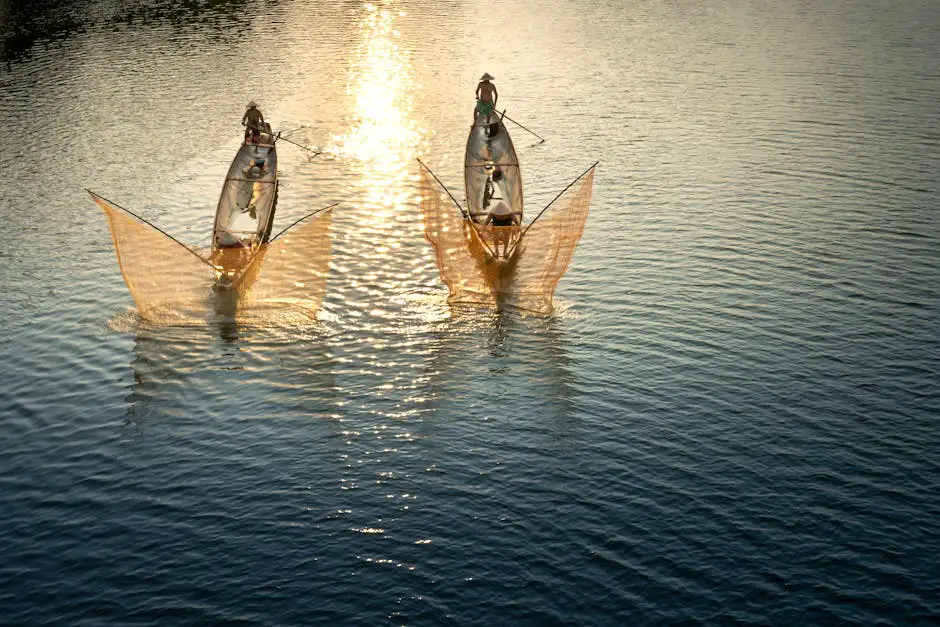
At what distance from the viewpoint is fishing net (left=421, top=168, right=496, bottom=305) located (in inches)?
2083

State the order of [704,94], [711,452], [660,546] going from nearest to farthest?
1. [660,546]
2. [711,452]
3. [704,94]

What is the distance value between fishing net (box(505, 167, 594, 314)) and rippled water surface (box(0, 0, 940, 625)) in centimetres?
210

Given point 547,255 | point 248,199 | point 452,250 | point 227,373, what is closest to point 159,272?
point 227,373

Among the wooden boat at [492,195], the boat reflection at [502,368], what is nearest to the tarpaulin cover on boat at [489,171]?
the wooden boat at [492,195]

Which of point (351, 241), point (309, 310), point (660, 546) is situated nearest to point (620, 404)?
point (660, 546)

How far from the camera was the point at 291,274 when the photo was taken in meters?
51.8

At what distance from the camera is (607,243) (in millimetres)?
61625

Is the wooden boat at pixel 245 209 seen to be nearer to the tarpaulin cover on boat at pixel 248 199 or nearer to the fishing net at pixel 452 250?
the tarpaulin cover on boat at pixel 248 199

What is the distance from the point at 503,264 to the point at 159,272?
16.5 m

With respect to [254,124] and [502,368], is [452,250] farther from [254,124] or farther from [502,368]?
[254,124]

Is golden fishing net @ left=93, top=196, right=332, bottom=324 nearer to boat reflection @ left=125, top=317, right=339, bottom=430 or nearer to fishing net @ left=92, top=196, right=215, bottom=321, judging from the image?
fishing net @ left=92, top=196, right=215, bottom=321

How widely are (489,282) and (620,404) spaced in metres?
11.9

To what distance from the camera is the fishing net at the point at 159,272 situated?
160ft

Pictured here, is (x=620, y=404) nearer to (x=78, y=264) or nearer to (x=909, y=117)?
(x=78, y=264)
